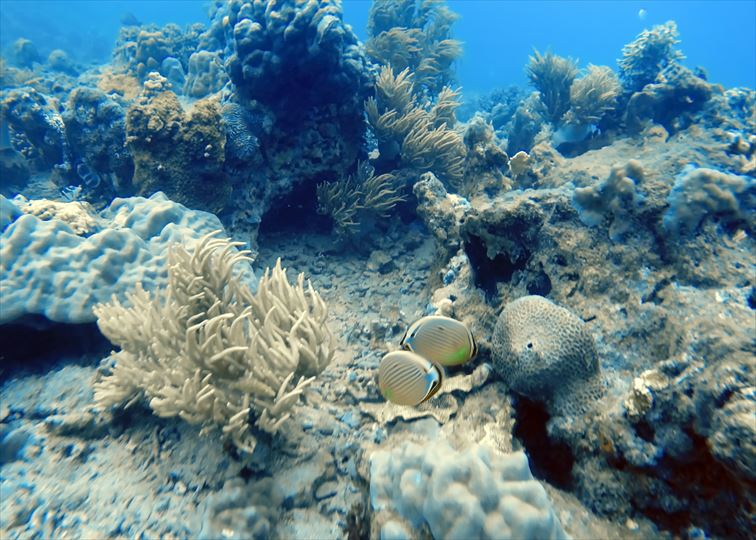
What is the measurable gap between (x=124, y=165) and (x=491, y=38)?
134m

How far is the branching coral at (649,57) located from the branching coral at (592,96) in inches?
16.1

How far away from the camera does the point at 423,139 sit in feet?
21.3

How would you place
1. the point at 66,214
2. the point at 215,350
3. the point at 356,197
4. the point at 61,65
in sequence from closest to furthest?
→ the point at 215,350
the point at 66,214
the point at 356,197
the point at 61,65

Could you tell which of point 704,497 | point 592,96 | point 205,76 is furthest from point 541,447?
point 205,76

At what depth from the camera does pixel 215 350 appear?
2.62 metres

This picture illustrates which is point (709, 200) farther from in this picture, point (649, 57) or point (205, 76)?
A: point (205, 76)

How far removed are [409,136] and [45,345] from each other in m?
5.33

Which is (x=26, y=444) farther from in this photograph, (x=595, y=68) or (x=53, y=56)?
(x=53, y=56)

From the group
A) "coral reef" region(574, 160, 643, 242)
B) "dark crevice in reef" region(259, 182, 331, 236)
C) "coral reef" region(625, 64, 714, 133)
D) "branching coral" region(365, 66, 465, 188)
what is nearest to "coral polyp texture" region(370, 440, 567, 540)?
"coral reef" region(574, 160, 643, 242)

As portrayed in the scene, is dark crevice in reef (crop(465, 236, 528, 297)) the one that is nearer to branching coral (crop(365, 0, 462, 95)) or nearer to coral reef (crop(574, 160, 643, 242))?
coral reef (crop(574, 160, 643, 242))

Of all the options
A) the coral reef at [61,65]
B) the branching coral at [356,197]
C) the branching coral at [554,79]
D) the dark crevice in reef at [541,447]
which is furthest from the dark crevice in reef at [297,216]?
the coral reef at [61,65]

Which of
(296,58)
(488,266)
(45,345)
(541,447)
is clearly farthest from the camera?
(296,58)

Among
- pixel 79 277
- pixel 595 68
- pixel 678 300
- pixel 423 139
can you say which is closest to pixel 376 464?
pixel 678 300

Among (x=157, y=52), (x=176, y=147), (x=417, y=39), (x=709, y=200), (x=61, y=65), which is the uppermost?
(x=61, y=65)
